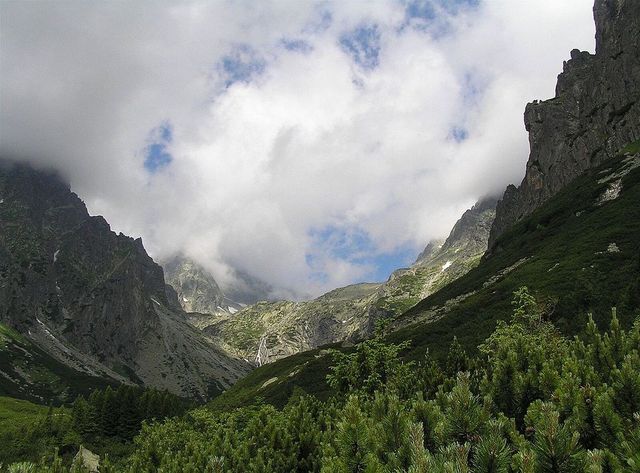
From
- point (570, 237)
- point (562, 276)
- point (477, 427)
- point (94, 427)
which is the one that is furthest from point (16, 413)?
point (477, 427)

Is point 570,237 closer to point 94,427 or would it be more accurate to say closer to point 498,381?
point 498,381

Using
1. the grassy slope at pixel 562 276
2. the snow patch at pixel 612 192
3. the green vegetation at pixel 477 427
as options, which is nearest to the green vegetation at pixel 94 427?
the grassy slope at pixel 562 276

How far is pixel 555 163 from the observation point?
576 ft

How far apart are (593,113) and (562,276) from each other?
126 metres

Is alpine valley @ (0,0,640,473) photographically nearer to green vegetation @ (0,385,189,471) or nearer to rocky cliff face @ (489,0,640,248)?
green vegetation @ (0,385,189,471)

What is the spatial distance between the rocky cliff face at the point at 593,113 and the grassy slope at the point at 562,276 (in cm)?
2725

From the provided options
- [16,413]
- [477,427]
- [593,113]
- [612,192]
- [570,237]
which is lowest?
[477,427]

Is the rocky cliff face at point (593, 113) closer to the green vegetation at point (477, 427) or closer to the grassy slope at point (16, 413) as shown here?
the grassy slope at point (16, 413)

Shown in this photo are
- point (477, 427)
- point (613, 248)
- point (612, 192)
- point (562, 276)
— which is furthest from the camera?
point (612, 192)

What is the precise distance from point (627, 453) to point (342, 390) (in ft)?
Answer: 48.3

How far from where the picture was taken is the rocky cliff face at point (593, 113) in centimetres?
14488

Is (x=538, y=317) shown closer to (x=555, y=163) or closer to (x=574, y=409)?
(x=574, y=409)

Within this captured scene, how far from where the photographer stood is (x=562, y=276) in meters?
68.5

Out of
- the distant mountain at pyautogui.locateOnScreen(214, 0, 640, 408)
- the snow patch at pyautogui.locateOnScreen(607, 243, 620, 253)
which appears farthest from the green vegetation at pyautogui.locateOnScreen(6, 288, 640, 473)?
the snow patch at pyautogui.locateOnScreen(607, 243, 620, 253)
